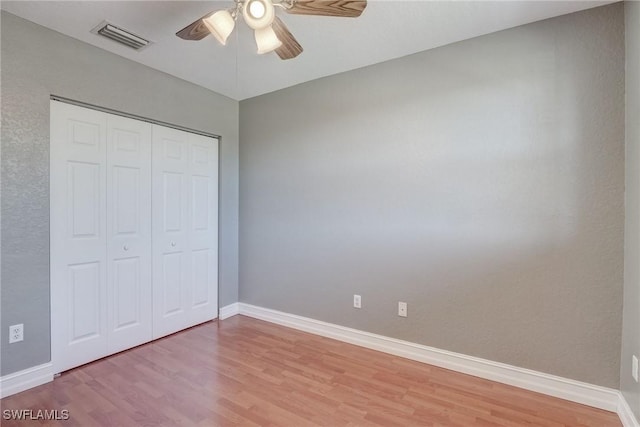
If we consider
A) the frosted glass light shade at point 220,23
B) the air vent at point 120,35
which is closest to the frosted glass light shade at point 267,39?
the frosted glass light shade at point 220,23

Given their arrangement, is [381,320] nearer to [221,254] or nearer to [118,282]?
[221,254]

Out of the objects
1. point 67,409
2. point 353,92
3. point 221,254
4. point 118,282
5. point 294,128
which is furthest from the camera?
point 221,254

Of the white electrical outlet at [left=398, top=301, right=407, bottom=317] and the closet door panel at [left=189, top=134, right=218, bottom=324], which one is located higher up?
the closet door panel at [left=189, top=134, right=218, bottom=324]

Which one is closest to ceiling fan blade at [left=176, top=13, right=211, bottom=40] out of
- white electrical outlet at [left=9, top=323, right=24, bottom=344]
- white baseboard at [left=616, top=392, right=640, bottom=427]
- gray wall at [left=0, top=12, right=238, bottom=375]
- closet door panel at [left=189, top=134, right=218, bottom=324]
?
gray wall at [left=0, top=12, right=238, bottom=375]

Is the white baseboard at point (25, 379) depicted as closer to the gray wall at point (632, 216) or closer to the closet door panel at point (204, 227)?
the closet door panel at point (204, 227)

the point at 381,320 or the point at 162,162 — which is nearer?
the point at 381,320

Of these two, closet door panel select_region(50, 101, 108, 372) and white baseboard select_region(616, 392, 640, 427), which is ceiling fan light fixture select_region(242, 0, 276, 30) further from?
white baseboard select_region(616, 392, 640, 427)

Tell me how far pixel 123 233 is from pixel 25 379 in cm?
112

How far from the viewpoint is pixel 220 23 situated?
1.52 metres

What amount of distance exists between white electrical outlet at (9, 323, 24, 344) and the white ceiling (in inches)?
79.9

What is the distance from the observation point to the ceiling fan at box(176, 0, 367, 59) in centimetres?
143

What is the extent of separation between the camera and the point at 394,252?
100 inches

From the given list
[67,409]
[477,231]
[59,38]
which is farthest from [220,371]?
[59,38]

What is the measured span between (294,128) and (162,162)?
1.30 m
